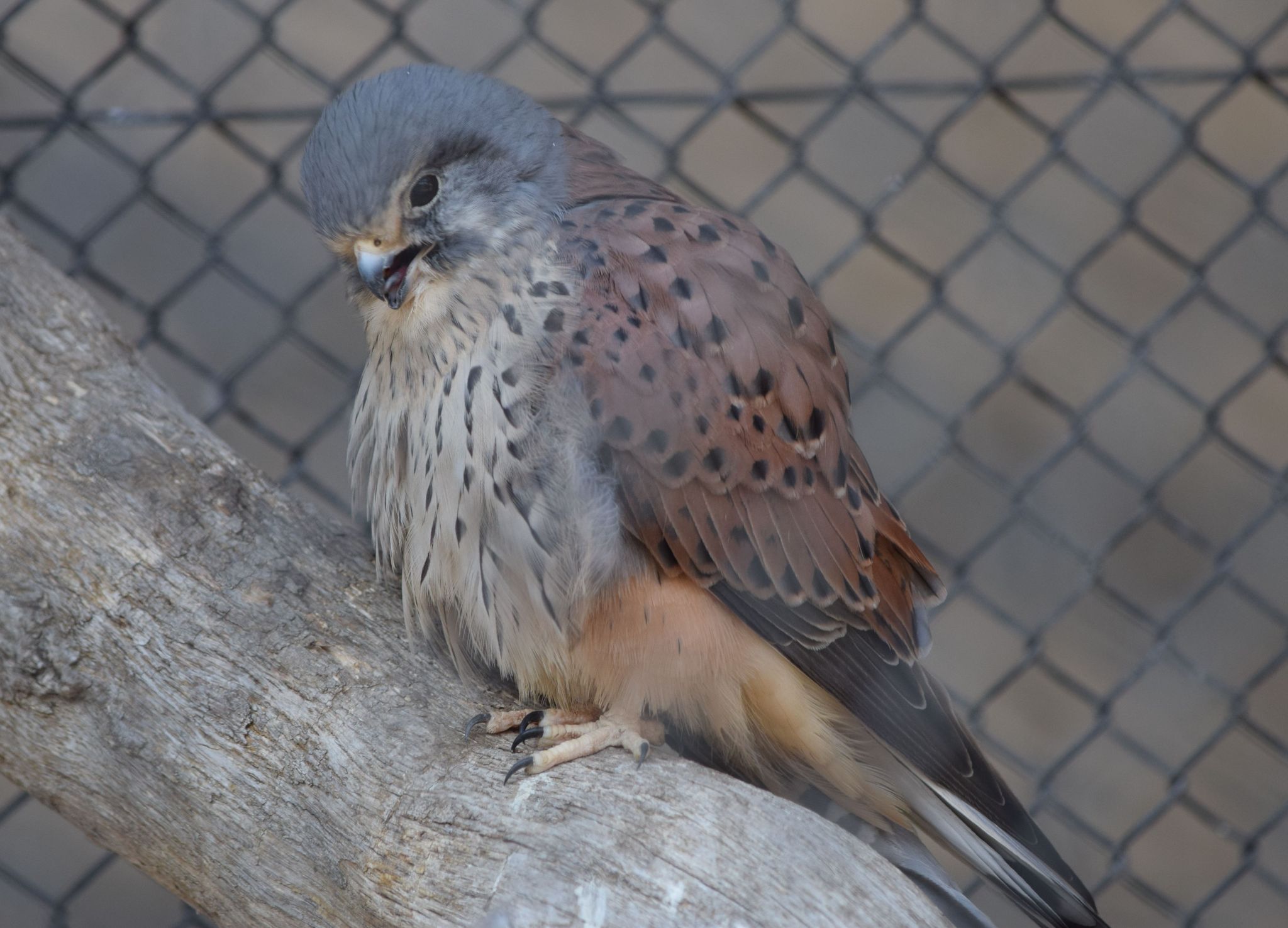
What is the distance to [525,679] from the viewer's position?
1938 mm

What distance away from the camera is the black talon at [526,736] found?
1.77 metres

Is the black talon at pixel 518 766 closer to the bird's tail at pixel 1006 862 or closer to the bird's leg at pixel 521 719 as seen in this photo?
the bird's leg at pixel 521 719

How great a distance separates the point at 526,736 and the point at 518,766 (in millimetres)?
96

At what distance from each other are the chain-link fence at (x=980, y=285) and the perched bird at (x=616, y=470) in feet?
5.27

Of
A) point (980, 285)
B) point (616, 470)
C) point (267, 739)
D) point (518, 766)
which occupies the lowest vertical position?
point (267, 739)

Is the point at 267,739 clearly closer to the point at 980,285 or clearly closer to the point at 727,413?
the point at 727,413

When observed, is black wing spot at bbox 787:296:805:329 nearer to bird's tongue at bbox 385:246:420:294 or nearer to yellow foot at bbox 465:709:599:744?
bird's tongue at bbox 385:246:420:294

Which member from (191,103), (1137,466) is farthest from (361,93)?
(1137,466)

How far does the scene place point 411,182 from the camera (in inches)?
71.3

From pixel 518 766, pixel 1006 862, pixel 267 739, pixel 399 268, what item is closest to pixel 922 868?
pixel 1006 862

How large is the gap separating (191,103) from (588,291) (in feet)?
8.07

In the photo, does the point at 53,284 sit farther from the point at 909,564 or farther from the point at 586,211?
the point at 909,564

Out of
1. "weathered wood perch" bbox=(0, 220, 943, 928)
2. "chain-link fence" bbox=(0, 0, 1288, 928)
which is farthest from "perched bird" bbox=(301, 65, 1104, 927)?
"chain-link fence" bbox=(0, 0, 1288, 928)

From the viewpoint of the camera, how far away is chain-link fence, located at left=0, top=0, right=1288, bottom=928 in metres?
3.64
